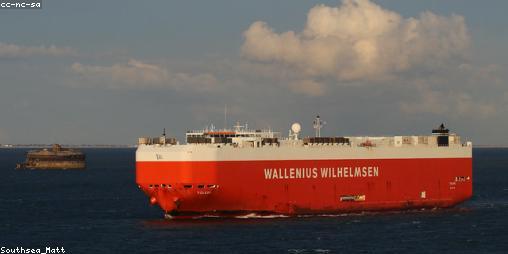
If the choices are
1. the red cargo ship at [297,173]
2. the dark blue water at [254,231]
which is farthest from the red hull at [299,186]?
the dark blue water at [254,231]

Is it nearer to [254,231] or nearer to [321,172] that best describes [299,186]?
[321,172]

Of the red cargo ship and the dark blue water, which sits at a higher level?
the red cargo ship

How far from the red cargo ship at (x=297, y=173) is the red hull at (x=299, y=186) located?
0.07 meters

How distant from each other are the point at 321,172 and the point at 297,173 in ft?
7.81

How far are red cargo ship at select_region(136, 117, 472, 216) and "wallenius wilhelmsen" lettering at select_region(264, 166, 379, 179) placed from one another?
0.25 ft

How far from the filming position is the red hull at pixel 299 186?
215 feet

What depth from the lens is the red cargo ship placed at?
65.8 m

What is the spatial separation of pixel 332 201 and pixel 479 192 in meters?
40.1

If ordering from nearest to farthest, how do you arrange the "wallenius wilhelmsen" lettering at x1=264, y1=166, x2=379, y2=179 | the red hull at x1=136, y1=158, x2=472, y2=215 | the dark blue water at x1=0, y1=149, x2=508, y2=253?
the dark blue water at x1=0, y1=149, x2=508, y2=253 → the red hull at x1=136, y1=158, x2=472, y2=215 → the "wallenius wilhelmsen" lettering at x1=264, y1=166, x2=379, y2=179

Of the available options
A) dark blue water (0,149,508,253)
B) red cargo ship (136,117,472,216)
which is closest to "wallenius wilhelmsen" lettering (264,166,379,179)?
red cargo ship (136,117,472,216)

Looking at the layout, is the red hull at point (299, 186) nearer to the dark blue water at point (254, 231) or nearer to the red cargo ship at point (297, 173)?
the red cargo ship at point (297, 173)


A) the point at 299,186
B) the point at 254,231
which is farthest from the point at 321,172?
the point at 254,231

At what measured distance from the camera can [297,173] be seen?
227 ft

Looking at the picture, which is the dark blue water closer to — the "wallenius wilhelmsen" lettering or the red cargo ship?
the red cargo ship
